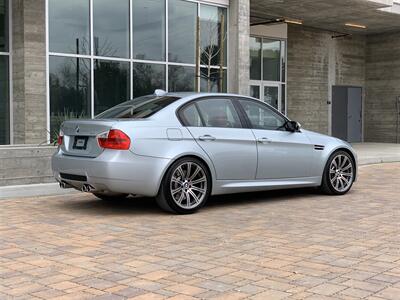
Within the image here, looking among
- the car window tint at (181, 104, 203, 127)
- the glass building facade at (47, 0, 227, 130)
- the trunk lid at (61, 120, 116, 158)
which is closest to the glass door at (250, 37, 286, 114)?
the glass building facade at (47, 0, 227, 130)

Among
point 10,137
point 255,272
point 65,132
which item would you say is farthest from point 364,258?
point 10,137

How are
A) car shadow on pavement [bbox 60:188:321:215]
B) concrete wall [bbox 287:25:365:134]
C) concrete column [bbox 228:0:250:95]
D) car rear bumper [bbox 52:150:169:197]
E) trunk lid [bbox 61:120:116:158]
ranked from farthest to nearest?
concrete wall [bbox 287:25:365:134], concrete column [bbox 228:0:250:95], car shadow on pavement [bbox 60:188:321:215], trunk lid [bbox 61:120:116:158], car rear bumper [bbox 52:150:169:197]

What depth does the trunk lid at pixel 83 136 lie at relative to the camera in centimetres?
698

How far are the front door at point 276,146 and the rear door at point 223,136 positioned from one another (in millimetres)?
191

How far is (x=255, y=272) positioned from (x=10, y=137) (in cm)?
1038

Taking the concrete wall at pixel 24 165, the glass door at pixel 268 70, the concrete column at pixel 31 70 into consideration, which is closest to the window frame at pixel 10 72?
the concrete column at pixel 31 70

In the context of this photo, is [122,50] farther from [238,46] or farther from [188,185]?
[188,185]

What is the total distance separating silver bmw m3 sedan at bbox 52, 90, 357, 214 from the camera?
6.90 m

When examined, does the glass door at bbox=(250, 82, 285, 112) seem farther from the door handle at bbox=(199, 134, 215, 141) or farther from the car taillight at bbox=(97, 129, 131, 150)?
the car taillight at bbox=(97, 129, 131, 150)

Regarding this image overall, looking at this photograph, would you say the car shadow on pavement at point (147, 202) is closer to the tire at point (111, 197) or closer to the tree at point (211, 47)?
the tire at point (111, 197)

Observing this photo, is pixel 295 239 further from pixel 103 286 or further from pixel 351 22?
pixel 351 22

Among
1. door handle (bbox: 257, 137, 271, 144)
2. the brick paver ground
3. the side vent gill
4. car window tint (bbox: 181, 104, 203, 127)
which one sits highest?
car window tint (bbox: 181, 104, 203, 127)

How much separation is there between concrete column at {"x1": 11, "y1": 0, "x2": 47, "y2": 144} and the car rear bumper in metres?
6.40

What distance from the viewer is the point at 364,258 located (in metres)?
5.14
